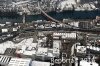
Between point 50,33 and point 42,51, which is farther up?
point 50,33

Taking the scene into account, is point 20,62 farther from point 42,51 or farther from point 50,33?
point 50,33

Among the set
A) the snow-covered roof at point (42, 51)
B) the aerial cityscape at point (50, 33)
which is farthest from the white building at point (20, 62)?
the snow-covered roof at point (42, 51)

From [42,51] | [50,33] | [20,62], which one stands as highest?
[50,33]

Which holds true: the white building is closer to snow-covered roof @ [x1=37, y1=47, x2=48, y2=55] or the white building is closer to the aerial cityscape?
the aerial cityscape

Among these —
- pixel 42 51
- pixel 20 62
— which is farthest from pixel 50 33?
pixel 20 62

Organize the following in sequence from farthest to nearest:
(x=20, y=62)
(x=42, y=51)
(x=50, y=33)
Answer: (x=50, y=33), (x=42, y=51), (x=20, y=62)

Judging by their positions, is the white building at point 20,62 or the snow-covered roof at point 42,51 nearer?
the white building at point 20,62

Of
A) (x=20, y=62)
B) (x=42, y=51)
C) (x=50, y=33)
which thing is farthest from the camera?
(x=50, y=33)

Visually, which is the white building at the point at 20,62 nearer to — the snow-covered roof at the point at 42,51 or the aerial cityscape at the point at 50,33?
the aerial cityscape at the point at 50,33

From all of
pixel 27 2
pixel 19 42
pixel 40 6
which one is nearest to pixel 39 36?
pixel 19 42
